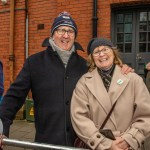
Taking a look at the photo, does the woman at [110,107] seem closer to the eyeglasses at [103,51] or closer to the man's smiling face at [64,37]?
the eyeglasses at [103,51]

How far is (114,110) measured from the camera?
228 centimetres

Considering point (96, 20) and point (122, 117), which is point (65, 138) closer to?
point (122, 117)

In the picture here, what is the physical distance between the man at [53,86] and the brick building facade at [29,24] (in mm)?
3077

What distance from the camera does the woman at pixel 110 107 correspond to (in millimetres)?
2201

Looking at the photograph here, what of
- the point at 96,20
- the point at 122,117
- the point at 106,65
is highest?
the point at 96,20

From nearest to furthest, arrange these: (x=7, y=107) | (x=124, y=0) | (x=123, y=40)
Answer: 1. (x=7, y=107)
2. (x=124, y=0)
3. (x=123, y=40)

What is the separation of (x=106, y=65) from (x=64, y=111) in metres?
0.51

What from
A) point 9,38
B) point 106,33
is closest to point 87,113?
point 106,33

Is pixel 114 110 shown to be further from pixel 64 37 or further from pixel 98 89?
pixel 64 37

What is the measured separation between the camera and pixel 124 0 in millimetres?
5344

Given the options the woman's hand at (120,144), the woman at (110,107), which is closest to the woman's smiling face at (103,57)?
the woman at (110,107)

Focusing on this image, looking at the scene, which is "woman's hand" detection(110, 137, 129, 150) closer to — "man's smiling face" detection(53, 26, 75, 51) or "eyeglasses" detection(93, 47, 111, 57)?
"eyeglasses" detection(93, 47, 111, 57)

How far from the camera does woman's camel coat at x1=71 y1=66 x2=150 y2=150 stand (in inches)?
86.9

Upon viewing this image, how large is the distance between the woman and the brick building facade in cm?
333
